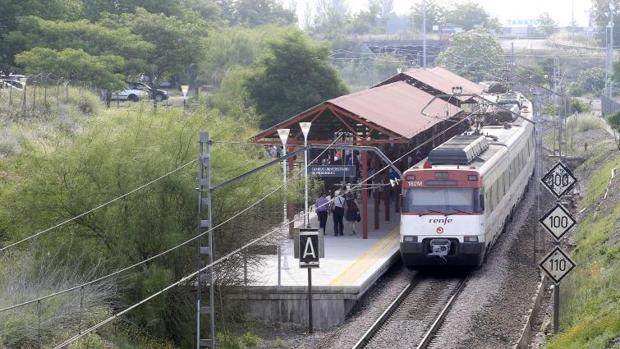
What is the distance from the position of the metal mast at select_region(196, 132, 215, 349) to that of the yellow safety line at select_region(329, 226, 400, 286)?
11.7ft

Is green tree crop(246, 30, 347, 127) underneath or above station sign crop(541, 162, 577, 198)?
above

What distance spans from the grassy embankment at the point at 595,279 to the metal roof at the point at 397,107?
6098mm

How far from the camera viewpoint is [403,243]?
27.8m

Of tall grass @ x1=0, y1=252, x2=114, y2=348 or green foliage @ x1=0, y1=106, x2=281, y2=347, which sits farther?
green foliage @ x1=0, y1=106, x2=281, y2=347

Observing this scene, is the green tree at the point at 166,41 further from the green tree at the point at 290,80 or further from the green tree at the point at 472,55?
the green tree at the point at 472,55

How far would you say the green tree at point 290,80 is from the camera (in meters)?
56.4

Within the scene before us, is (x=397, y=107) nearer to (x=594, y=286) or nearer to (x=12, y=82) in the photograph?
(x=594, y=286)

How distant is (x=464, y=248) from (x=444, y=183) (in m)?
1.65

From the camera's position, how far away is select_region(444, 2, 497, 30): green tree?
16662 centimetres

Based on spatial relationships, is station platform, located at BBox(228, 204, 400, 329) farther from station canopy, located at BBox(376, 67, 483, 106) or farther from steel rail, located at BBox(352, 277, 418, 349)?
station canopy, located at BBox(376, 67, 483, 106)

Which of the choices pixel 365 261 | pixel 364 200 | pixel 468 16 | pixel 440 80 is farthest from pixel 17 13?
pixel 468 16

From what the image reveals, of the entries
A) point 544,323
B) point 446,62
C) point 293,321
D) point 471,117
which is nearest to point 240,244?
point 293,321

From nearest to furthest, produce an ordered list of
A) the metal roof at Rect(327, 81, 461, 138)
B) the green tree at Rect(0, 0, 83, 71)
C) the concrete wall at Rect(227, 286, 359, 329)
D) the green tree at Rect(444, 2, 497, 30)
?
the concrete wall at Rect(227, 286, 359, 329)
the metal roof at Rect(327, 81, 461, 138)
the green tree at Rect(0, 0, 83, 71)
the green tree at Rect(444, 2, 497, 30)

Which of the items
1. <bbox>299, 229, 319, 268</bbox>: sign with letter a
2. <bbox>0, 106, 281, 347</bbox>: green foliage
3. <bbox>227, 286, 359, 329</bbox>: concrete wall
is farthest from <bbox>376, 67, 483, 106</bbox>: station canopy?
<bbox>0, 106, 281, 347</bbox>: green foliage
